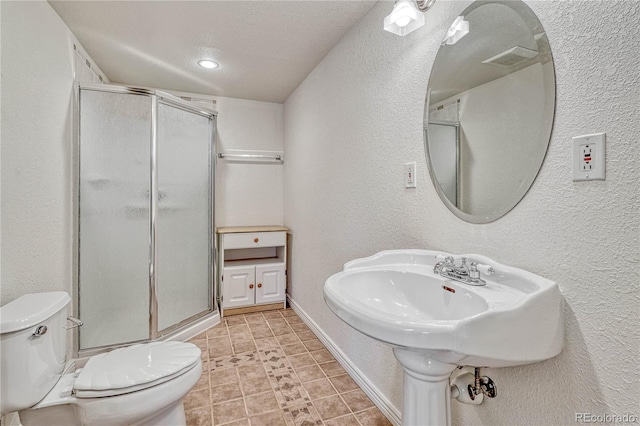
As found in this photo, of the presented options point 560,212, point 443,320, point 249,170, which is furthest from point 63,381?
point 249,170

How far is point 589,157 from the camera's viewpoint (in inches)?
30.5

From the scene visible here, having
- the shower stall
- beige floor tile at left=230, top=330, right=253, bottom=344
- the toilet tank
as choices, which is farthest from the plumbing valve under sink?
the shower stall

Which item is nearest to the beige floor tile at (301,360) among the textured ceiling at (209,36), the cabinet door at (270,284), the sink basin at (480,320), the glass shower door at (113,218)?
the cabinet door at (270,284)

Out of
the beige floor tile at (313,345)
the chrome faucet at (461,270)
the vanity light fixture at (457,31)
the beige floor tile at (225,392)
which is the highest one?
the vanity light fixture at (457,31)

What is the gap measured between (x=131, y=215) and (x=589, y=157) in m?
2.50

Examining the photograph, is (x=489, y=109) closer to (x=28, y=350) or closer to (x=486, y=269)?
(x=486, y=269)

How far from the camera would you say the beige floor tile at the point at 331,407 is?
1.58m

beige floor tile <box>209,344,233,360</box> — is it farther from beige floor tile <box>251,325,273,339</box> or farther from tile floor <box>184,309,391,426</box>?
beige floor tile <box>251,325,273,339</box>

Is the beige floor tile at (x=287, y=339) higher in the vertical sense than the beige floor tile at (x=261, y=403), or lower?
higher

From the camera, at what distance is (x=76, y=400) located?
118 cm

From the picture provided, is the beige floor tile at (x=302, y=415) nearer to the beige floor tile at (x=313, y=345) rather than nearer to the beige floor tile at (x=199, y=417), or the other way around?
the beige floor tile at (x=199, y=417)

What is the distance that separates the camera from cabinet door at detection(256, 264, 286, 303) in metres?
3.02

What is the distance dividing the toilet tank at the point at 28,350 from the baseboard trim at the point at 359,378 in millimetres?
1501

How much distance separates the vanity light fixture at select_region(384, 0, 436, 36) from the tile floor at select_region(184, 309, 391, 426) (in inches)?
74.7
